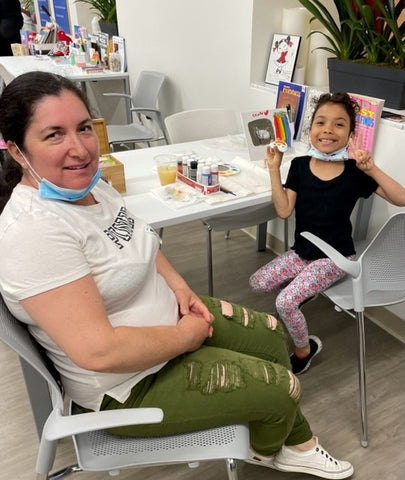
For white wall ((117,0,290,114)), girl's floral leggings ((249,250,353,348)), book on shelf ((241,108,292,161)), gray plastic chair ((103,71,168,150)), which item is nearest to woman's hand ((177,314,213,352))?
girl's floral leggings ((249,250,353,348))

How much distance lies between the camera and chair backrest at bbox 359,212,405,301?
1.25m

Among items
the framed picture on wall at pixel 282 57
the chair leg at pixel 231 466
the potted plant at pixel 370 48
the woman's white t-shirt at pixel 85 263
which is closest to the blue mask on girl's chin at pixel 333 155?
the potted plant at pixel 370 48

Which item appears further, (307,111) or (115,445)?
(307,111)

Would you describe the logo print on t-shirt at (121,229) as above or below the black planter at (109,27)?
below

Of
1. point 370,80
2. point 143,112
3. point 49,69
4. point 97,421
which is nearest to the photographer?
point 97,421

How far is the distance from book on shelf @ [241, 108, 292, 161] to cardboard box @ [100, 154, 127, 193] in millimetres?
609

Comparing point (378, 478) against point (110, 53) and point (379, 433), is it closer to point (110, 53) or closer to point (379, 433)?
point (379, 433)

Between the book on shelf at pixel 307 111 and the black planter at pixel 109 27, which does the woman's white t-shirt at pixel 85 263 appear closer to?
the book on shelf at pixel 307 111

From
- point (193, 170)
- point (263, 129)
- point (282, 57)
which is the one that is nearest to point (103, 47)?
point (282, 57)

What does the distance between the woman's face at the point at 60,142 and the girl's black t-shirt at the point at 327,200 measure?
0.91 metres

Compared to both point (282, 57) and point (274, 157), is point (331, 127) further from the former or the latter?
point (282, 57)

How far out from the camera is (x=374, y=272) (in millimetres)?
1389

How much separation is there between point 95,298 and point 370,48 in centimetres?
171

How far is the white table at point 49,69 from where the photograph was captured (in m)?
3.71
